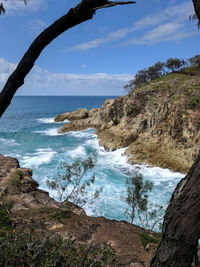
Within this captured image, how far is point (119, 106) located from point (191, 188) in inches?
1625

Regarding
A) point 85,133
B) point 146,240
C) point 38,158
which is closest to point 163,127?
point 146,240

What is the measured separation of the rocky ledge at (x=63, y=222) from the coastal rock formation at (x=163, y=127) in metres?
14.5

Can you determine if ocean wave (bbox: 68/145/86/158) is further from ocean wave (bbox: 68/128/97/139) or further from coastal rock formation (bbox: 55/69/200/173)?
ocean wave (bbox: 68/128/97/139)

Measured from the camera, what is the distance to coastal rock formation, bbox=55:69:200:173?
1014 inches

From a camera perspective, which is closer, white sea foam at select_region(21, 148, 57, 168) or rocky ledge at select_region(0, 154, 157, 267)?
rocky ledge at select_region(0, 154, 157, 267)

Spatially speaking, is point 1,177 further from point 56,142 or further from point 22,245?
point 56,142

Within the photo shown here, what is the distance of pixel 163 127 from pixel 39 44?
28769 millimetres

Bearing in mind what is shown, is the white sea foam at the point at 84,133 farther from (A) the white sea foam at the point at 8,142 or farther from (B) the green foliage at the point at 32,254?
(B) the green foliage at the point at 32,254

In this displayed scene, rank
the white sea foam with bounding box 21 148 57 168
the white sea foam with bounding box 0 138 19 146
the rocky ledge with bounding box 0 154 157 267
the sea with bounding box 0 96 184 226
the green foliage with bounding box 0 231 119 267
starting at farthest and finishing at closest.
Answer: the white sea foam with bounding box 0 138 19 146
the white sea foam with bounding box 21 148 57 168
the sea with bounding box 0 96 184 226
the rocky ledge with bounding box 0 154 157 267
the green foliage with bounding box 0 231 119 267

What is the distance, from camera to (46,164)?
2983 cm

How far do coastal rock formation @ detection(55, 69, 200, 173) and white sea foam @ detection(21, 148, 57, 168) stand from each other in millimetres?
10181

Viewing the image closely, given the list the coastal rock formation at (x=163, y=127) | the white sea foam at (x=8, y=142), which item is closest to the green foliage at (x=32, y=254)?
the coastal rock formation at (x=163, y=127)

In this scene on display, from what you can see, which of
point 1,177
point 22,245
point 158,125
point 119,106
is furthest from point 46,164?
point 22,245

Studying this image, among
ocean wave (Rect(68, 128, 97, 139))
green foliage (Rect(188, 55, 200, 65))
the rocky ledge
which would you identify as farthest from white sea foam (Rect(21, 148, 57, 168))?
green foliage (Rect(188, 55, 200, 65))
